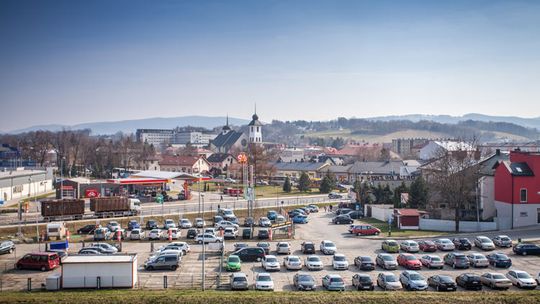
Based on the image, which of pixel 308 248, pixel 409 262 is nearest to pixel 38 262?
pixel 308 248

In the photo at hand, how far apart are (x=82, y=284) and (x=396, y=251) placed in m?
19.5

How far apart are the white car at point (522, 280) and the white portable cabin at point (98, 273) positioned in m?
18.9

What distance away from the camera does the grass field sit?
24938 millimetres

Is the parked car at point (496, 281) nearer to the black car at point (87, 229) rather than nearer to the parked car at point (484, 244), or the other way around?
the parked car at point (484, 244)

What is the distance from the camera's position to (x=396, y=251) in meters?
35.5

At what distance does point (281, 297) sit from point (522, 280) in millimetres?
11865

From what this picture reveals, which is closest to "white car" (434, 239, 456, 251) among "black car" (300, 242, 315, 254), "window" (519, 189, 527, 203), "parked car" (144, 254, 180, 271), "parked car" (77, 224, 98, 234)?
"black car" (300, 242, 315, 254)

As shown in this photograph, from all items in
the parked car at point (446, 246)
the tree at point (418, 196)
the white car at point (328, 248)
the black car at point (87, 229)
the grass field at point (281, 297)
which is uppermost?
the tree at point (418, 196)

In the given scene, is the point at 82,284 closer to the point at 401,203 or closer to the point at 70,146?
the point at 401,203

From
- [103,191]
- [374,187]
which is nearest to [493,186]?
[374,187]

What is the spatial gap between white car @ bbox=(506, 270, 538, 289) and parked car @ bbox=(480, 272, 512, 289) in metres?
0.34

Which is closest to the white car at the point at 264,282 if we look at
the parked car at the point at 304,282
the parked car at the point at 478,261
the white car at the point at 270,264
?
the parked car at the point at 304,282

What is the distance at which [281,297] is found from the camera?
994 inches

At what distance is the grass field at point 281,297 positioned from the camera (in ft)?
81.8
